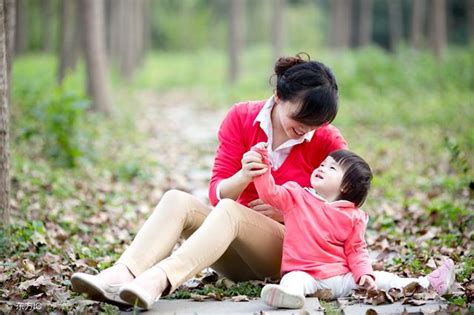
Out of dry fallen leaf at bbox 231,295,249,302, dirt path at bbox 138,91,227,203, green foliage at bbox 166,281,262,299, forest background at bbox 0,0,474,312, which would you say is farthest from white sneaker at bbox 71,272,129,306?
dirt path at bbox 138,91,227,203

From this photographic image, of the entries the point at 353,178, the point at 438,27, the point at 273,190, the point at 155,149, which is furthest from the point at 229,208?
the point at 438,27

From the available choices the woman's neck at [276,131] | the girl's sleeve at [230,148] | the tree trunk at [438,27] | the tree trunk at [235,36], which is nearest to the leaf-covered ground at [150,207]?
the girl's sleeve at [230,148]

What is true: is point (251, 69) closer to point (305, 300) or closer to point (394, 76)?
point (394, 76)

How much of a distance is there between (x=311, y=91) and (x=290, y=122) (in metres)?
0.21

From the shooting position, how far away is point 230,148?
13.8ft

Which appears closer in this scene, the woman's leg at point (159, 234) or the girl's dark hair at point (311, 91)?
the woman's leg at point (159, 234)

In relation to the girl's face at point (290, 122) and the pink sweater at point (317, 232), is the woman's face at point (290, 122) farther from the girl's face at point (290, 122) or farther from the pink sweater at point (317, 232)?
the pink sweater at point (317, 232)

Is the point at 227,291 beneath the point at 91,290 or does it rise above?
beneath

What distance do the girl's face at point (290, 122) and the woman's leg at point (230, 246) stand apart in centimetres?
49

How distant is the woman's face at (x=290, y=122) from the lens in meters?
3.81

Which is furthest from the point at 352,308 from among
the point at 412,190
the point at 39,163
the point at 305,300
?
the point at 39,163

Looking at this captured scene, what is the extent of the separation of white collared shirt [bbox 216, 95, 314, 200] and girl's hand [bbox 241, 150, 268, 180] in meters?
0.33

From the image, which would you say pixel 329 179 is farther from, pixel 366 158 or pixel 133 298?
pixel 366 158

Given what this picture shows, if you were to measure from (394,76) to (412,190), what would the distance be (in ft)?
31.4
